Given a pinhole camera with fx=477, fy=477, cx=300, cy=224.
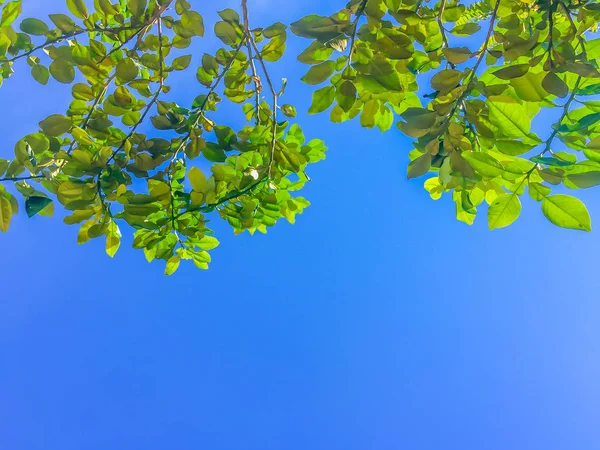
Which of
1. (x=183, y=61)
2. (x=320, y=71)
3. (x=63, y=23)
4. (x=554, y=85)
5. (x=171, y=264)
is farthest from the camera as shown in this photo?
(x=171, y=264)

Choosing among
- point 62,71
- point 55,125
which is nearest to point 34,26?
point 62,71

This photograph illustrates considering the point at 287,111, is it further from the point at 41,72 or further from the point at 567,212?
the point at 567,212

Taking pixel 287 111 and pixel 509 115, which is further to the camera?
pixel 287 111

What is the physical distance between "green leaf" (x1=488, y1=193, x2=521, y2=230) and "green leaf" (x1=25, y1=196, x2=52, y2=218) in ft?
3.89

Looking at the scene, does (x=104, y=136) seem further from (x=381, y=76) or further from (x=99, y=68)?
(x=381, y=76)

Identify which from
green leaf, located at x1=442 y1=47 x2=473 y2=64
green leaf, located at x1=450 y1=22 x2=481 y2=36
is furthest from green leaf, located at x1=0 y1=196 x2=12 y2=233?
green leaf, located at x1=450 y1=22 x2=481 y2=36

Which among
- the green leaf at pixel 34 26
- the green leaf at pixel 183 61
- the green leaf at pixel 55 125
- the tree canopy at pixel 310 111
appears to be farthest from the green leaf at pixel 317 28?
the green leaf at pixel 34 26

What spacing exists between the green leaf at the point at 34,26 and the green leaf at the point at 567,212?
1504 mm

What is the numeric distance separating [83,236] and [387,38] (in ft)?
3.80

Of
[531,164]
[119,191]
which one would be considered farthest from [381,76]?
[119,191]

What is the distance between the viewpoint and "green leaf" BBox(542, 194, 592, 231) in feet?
3.33

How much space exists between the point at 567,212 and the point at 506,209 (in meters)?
0.13

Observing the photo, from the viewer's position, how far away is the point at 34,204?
1.33 m

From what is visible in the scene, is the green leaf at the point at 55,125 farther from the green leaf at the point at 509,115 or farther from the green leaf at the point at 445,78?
the green leaf at the point at 509,115
